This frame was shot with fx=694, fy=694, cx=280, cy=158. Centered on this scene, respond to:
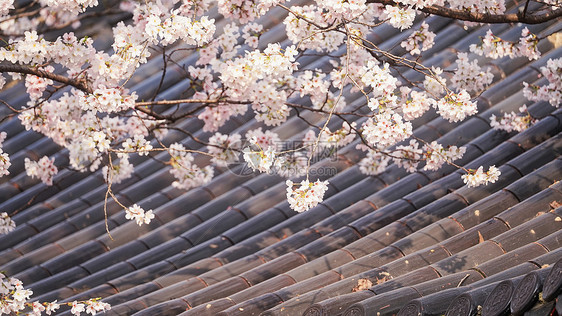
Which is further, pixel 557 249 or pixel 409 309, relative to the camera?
pixel 557 249

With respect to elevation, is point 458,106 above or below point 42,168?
below

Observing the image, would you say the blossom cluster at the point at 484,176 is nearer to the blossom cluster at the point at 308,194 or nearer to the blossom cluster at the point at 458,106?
the blossom cluster at the point at 458,106

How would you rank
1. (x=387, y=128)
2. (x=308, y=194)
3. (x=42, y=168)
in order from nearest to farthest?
(x=308, y=194) < (x=387, y=128) < (x=42, y=168)

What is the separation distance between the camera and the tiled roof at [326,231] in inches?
143

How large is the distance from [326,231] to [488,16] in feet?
5.99

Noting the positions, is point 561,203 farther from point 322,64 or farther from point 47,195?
point 47,195

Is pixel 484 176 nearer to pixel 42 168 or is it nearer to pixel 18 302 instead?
pixel 18 302

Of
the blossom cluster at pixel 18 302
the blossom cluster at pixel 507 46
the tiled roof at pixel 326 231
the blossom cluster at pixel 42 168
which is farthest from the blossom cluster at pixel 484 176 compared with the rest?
the blossom cluster at pixel 42 168

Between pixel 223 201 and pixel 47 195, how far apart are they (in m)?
1.86

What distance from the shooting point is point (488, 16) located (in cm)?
443

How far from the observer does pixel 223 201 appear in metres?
5.78

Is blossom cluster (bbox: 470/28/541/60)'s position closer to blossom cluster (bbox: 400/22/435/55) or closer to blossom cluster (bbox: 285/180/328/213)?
blossom cluster (bbox: 400/22/435/55)

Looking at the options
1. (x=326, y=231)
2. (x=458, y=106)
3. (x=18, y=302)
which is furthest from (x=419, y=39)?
(x=18, y=302)

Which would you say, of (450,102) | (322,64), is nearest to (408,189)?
(450,102)
